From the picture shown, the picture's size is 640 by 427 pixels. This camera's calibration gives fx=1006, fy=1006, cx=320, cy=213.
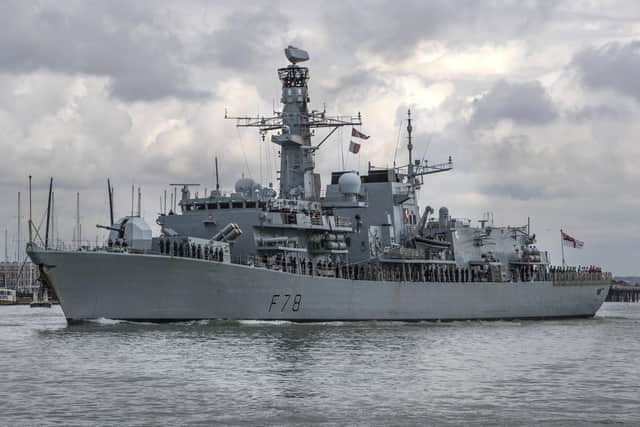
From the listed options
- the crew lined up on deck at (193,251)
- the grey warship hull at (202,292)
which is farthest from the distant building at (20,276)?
the crew lined up on deck at (193,251)

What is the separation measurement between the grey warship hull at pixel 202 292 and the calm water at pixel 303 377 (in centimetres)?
73

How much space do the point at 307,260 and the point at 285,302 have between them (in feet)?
9.34

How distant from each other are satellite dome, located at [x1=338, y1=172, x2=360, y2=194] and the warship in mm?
56

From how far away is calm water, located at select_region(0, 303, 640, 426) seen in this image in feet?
65.3

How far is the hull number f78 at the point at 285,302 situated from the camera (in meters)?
39.6

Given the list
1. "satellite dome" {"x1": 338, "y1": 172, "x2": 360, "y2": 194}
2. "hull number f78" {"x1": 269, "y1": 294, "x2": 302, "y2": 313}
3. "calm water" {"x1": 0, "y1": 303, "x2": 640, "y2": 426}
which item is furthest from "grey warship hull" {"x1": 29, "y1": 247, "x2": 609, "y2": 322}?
"satellite dome" {"x1": 338, "y1": 172, "x2": 360, "y2": 194}

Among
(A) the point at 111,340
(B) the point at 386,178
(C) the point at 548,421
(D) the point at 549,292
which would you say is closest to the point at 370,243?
(B) the point at 386,178

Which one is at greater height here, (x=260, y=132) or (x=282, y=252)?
(x=260, y=132)

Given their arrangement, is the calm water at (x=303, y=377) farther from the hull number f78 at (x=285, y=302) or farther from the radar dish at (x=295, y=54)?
the radar dish at (x=295, y=54)

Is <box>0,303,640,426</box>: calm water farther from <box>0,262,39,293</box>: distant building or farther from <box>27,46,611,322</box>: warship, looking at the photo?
<box>0,262,39,293</box>: distant building

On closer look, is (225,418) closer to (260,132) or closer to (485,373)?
(485,373)

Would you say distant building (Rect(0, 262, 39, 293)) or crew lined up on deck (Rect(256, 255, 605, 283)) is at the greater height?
distant building (Rect(0, 262, 39, 293))

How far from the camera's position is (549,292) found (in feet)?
182

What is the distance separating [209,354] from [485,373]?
784 cm
